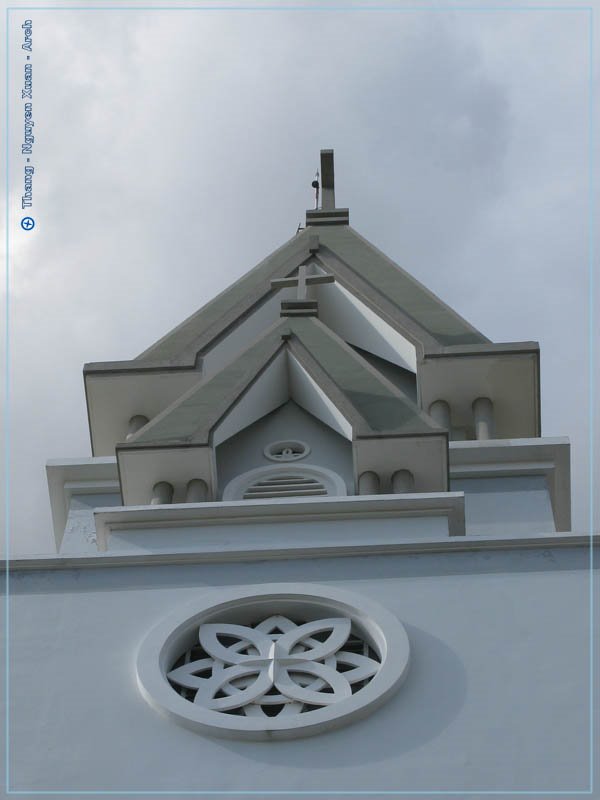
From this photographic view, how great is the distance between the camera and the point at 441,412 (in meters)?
21.0

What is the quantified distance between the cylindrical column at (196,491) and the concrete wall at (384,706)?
2.70 m

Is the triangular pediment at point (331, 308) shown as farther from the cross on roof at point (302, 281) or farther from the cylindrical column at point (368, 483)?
the cylindrical column at point (368, 483)

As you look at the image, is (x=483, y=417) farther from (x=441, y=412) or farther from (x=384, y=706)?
(x=384, y=706)

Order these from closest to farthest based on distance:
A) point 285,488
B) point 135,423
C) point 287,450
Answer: point 285,488
point 287,450
point 135,423

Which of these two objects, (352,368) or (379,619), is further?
(352,368)

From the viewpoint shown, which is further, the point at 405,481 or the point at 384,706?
the point at 405,481

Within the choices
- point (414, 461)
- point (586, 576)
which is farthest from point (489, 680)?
point (414, 461)

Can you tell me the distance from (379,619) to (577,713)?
1.80 metres

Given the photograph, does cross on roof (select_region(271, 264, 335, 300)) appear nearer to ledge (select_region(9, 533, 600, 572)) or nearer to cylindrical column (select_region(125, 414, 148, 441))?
cylindrical column (select_region(125, 414, 148, 441))

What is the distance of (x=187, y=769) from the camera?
A: 12344 mm

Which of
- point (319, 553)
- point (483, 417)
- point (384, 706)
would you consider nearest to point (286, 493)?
point (319, 553)

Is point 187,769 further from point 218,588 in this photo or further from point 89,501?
point 89,501

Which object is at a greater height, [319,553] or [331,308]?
[331,308]

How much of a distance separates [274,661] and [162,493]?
4508 millimetres
